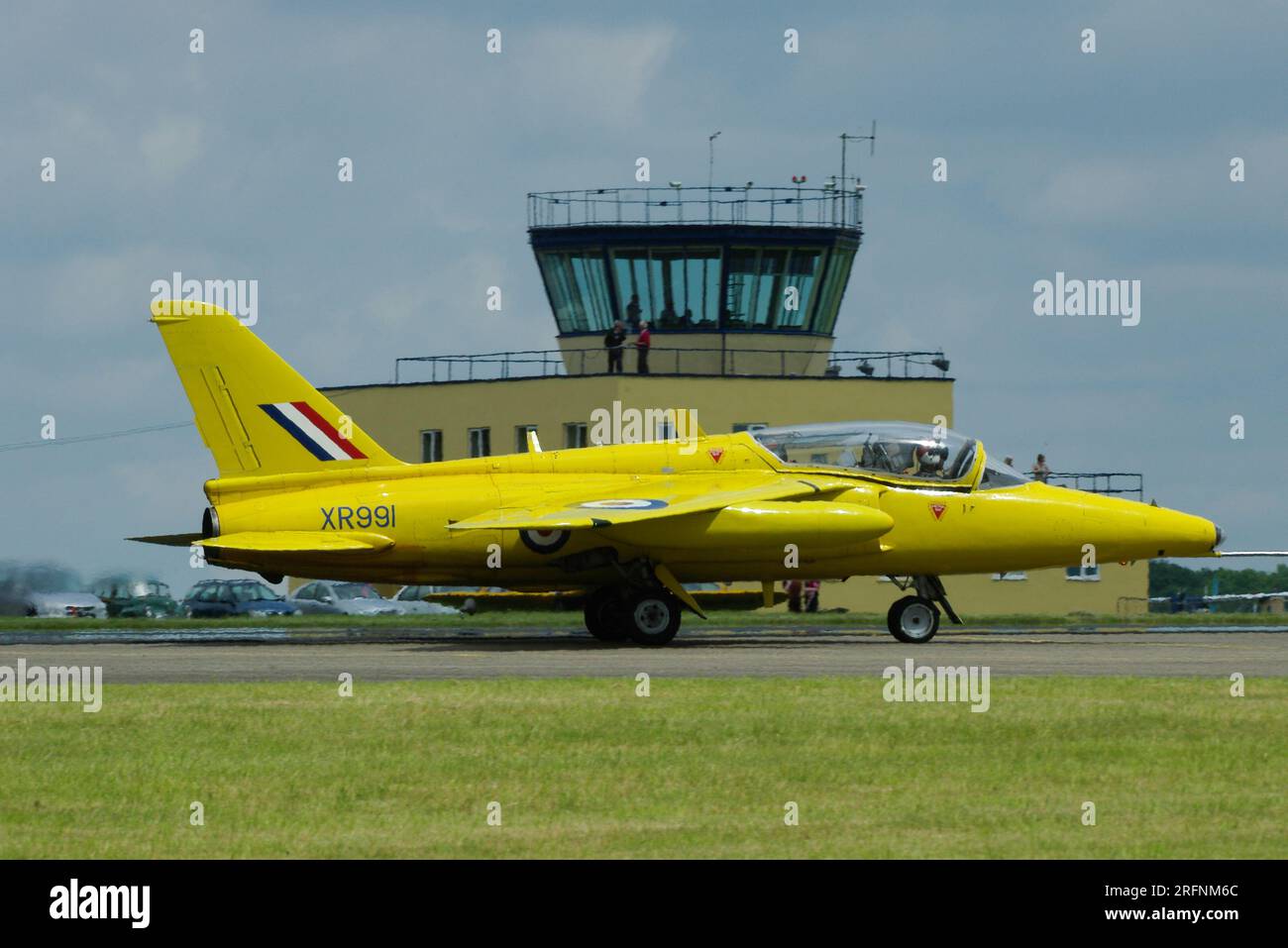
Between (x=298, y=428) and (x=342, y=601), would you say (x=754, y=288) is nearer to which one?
(x=342, y=601)

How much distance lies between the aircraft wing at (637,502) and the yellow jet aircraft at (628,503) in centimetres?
5

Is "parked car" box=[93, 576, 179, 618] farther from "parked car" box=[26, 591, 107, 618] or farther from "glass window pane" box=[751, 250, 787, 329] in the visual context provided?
"glass window pane" box=[751, 250, 787, 329]

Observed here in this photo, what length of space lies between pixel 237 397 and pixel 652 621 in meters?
6.80

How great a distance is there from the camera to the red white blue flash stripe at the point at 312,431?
28.7 meters

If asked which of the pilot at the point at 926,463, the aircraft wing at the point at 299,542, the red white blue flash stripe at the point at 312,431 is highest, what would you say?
the red white blue flash stripe at the point at 312,431

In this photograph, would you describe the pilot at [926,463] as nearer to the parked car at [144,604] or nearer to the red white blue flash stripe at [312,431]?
the red white blue flash stripe at [312,431]

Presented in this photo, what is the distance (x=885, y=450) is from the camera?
28.9m

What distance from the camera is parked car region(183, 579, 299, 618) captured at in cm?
4750

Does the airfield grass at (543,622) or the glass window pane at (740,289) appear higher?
the glass window pane at (740,289)

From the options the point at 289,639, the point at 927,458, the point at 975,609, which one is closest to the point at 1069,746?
the point at 927,458

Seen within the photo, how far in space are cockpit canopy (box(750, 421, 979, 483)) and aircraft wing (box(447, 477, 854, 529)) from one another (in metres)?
A: 0.46

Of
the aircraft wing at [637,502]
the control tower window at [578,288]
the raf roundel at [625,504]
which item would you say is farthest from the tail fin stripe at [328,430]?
the control tower window at [578,288]

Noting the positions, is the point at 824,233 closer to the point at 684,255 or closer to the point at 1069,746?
the point at 684,255
